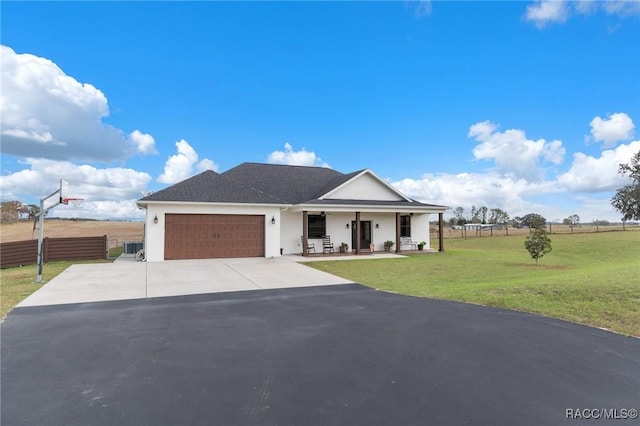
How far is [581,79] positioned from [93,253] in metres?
24.5

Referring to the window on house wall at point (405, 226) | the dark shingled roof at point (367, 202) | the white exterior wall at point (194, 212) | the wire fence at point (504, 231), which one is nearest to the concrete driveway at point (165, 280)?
the white exterior wall at point (194, 212)

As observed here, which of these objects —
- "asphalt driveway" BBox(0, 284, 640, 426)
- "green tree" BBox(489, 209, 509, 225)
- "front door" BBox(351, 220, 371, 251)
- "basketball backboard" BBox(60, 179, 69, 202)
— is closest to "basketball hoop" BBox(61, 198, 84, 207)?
"basketball backboard" BBox(60, 179, 69, 202)

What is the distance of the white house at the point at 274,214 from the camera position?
15758 mm

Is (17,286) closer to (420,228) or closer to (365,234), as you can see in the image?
(365,234)

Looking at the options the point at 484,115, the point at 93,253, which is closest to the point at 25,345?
the point at 93,253

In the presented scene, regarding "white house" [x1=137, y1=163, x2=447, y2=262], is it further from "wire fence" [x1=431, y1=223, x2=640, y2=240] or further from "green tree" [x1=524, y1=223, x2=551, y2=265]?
"wire fence" [x1=431, y1=223, x2=640, y2=240]

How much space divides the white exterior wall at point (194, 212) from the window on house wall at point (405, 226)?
8.56 meters

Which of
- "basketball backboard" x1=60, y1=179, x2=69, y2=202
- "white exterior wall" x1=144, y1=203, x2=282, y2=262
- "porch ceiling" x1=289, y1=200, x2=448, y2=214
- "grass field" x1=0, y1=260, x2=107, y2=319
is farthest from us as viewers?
"porch ceiling" x1=289, y1=200, x2=448, y2=214

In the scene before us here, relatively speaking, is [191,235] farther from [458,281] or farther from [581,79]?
[581,79]

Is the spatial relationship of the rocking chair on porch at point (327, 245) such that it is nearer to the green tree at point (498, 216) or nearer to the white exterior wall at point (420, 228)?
the white exterior wall at point (420, 228)

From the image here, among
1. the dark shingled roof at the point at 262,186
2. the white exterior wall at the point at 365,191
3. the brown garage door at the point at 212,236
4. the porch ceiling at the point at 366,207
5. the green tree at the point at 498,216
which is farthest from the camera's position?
the green tree at the point at 498,216

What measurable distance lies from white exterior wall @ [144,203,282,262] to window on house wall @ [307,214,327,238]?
7.70ft

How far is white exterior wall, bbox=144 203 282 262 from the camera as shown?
1521 centimetres

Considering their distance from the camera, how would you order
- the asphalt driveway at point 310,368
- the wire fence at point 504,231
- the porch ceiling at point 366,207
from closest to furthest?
the asphalt driveway at point 310,368
the porch ceiling at point 366,207
the wire fence at point 504,231
